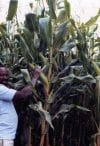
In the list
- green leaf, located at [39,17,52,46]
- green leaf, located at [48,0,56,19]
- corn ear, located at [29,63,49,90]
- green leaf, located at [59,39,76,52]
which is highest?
green leaf, located at [48,0,56,19]

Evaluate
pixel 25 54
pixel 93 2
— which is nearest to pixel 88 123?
pixel 25 54

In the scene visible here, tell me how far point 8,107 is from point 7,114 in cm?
5

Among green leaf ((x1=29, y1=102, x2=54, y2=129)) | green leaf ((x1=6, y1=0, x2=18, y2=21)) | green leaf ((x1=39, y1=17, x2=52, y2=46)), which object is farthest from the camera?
green leaf ((x1=6, y1=0, x2=18, y2=21))

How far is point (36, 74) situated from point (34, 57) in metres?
0.26

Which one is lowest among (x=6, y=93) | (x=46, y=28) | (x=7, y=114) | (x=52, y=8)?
(x=7, y=114)

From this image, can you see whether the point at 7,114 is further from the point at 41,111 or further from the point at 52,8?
the point at 52,8

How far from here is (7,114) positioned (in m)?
3.01

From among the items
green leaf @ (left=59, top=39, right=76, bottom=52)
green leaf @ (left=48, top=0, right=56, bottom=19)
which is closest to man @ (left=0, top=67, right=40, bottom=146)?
green leaf @ (left=59, top=39, right=76, bottom=52)

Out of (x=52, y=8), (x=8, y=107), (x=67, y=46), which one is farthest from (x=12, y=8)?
(x=8, y=107)

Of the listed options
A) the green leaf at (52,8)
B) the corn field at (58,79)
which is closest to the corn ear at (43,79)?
the corn field at (58,79)

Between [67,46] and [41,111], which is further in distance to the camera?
[67,46]

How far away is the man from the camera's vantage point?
296cm

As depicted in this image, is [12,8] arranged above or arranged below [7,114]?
above

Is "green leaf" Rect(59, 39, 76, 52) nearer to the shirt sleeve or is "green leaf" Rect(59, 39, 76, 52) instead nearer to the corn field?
the corn field
